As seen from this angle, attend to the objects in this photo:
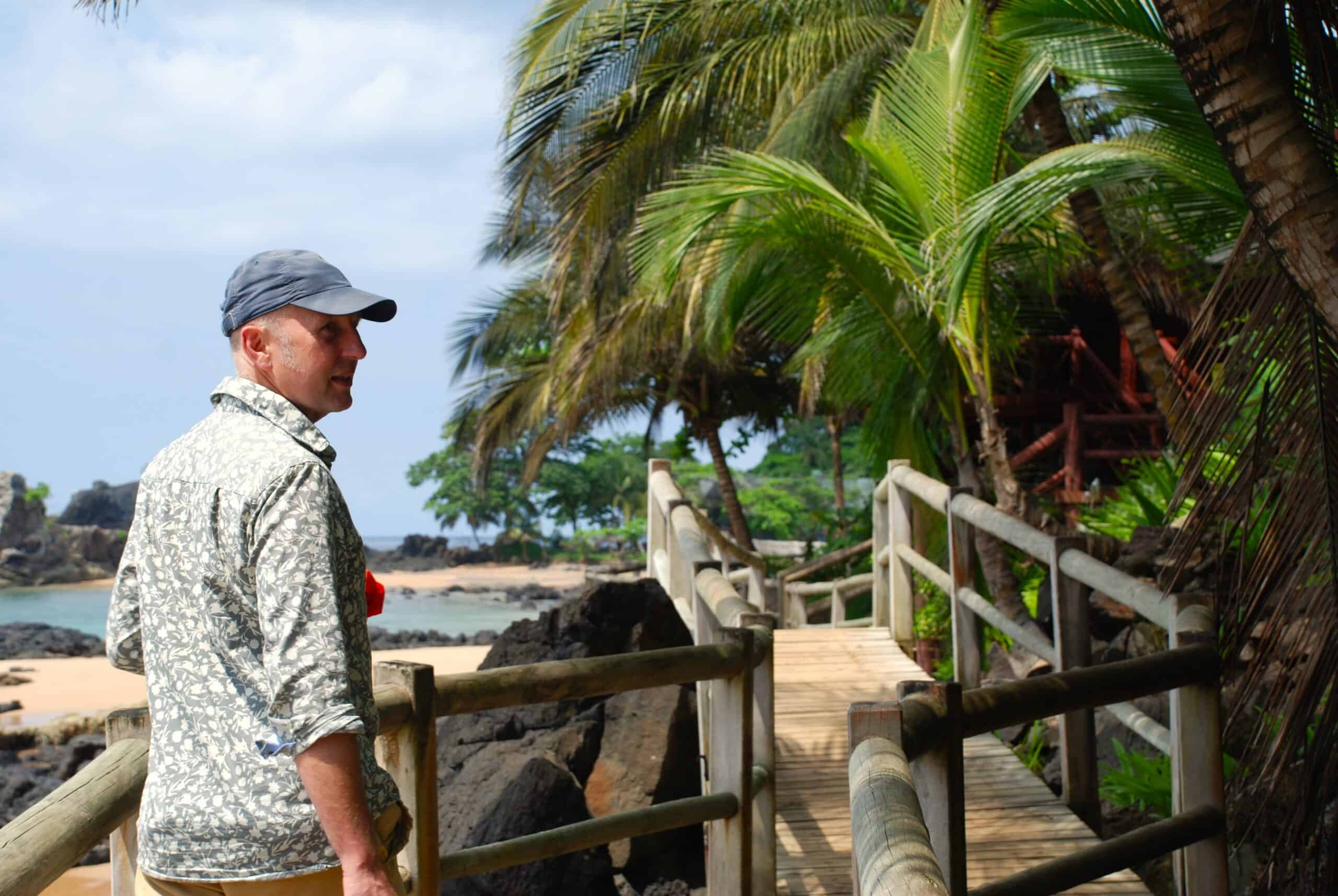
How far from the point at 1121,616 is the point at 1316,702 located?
409 centimetres

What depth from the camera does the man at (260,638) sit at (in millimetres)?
1769

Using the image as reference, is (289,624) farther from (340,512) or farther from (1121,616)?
(1121,616)

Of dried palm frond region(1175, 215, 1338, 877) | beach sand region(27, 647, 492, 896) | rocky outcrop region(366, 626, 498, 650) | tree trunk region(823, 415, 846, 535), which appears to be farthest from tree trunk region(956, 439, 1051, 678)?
rocky outcrop region(366, 626, 498, 650)

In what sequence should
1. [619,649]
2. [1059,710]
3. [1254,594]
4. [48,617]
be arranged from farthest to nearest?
[48,617]
[619,649]
[1254,594]
[1059,710]

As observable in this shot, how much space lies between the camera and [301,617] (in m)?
1.77

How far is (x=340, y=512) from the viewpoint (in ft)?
6.15

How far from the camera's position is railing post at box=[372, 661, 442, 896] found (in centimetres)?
265

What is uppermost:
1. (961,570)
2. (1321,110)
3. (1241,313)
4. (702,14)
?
(702,14)

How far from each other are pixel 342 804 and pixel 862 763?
811 mm

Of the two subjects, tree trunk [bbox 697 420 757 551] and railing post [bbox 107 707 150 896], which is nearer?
railing post [bbox 107 707 150 896]

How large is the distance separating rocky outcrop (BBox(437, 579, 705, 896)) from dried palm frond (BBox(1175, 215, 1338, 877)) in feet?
9.06

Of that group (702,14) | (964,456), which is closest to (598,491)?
(702,14)

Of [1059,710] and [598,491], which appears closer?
[1059,710]

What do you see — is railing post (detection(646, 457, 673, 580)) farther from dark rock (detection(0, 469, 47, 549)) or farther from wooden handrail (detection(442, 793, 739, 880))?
dark rock (detection(0, 469, 47, 549))
